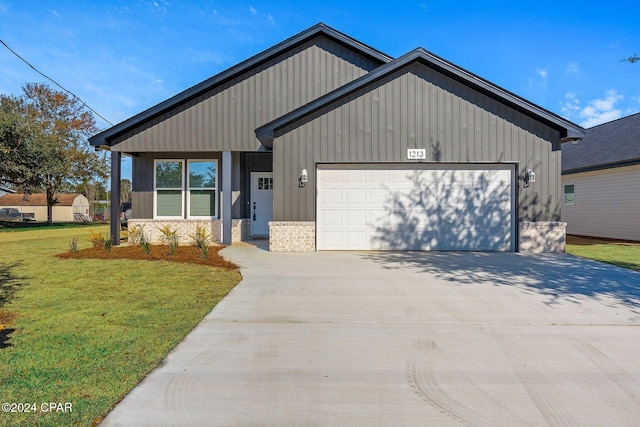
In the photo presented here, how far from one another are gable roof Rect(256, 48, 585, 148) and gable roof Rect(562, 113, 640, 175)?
19.9 ft

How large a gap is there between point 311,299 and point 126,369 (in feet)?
9.39

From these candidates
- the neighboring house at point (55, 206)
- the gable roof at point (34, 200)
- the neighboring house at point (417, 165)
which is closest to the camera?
the neighboring house at point (417, 165)

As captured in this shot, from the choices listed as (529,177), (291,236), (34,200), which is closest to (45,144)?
(291,236)

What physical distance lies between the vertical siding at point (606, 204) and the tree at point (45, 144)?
98.9 ft

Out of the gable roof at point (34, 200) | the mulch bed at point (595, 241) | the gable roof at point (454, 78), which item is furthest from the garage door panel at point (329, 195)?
the gable roof at point (34, 200)

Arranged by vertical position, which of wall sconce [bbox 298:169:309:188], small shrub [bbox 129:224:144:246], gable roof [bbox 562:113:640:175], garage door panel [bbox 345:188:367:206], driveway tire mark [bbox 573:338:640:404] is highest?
gable roof [bbox 562:113:640:175]

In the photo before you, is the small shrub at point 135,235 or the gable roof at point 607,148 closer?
the small shrub at point 135,235

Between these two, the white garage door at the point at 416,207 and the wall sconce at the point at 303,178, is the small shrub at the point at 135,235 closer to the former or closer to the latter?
the wall sconce at the point at 303,178

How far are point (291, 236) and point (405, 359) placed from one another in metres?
7.45

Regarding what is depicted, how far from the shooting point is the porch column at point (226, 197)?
1208cm

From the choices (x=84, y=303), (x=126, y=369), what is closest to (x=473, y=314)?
(x=126, y=369)

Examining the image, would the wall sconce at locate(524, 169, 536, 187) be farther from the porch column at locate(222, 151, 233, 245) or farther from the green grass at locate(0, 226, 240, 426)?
the porch column at locate(222, 151, 233, 245)

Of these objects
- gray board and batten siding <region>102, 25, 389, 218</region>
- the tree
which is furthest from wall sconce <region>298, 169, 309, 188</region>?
the tree

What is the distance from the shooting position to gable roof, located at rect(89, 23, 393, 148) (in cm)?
1188
